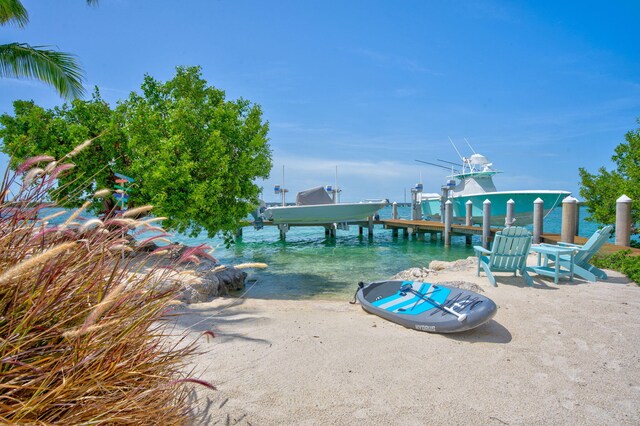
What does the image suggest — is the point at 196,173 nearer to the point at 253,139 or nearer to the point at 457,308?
the point at 253,139

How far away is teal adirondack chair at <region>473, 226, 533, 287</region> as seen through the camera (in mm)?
6840

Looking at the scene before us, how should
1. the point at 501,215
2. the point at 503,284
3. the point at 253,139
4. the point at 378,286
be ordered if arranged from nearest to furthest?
the point at 378,286, the point at 503,284, the point at 253,139, the point at 501,215

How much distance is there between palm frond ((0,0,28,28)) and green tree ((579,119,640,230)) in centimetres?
1790

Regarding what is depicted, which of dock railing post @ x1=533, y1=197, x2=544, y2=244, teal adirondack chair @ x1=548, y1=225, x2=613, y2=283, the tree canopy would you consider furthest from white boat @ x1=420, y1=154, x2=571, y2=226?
the tree canopy

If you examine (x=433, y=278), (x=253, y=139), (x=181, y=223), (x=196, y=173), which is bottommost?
(x=433, y=278)

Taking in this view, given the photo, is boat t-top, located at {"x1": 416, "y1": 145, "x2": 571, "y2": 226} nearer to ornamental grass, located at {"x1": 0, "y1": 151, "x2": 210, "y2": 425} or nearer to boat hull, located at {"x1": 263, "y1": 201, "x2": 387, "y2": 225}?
boat hull, located at {"x1": 263, "y1": 201, "x2": 387, "y2": 225}

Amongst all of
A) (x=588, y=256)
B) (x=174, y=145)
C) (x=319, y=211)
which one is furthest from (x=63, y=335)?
(x=319, y=211)

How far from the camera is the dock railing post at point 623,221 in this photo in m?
10.0

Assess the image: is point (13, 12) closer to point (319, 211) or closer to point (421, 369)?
point (421, 369)

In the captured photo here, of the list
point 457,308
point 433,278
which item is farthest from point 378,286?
point 433,278

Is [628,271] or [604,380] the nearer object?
[604,380]

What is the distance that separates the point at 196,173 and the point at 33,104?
6131 millimetres

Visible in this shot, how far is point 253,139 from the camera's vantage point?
9758 mm

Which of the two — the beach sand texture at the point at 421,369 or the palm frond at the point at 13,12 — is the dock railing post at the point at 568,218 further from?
the palm frond at the point at 13,12
